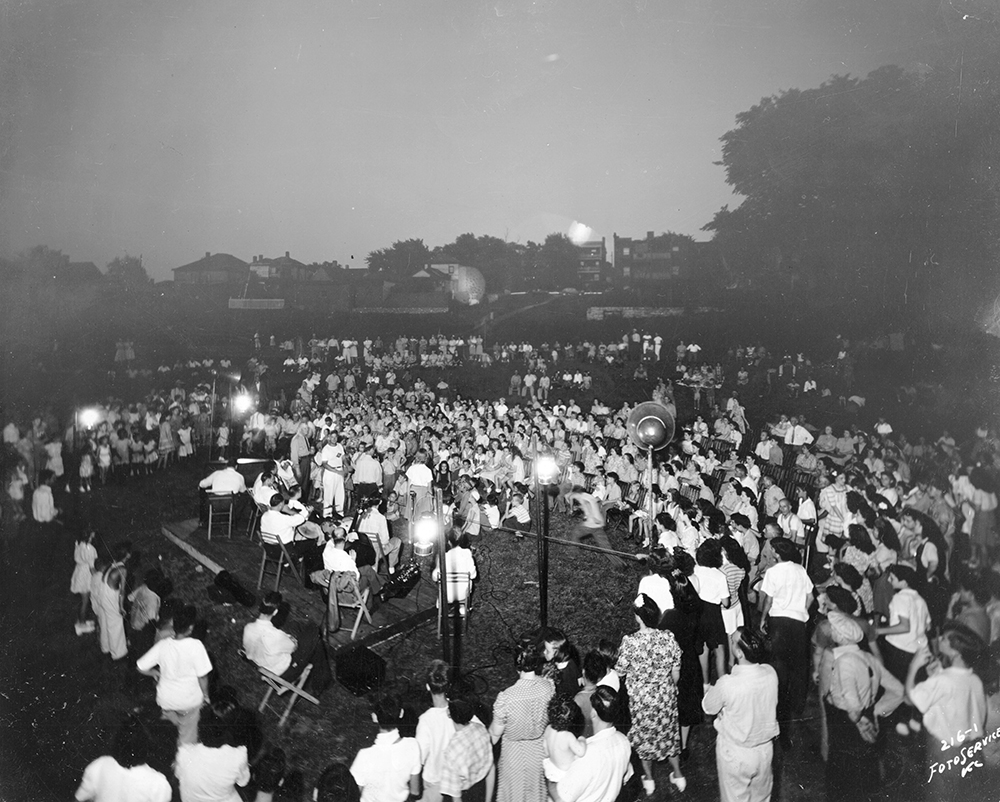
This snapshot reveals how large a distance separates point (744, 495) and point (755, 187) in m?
24.5

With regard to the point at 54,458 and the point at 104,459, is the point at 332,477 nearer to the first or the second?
Result: the point at 54,458

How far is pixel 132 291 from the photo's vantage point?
2073cm

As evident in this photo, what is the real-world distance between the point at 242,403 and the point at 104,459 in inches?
312

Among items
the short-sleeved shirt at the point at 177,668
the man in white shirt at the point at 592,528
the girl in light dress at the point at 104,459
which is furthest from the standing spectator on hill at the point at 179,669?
the girl in light dress at the point at 104,459

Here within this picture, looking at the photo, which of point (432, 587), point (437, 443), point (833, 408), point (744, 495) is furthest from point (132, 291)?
point (833, 408)

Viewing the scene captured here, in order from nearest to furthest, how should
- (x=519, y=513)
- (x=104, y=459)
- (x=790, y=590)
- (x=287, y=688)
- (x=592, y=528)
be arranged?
(x=790, y=590) < (x=287, y=688) < (x=592, y=528) < (x=519, y=513) < (x=104, y=459)

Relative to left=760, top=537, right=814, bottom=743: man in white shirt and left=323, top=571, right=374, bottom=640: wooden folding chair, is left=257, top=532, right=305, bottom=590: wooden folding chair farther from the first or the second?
left=760, top=537, right=814, bottom=743: man in white shirt

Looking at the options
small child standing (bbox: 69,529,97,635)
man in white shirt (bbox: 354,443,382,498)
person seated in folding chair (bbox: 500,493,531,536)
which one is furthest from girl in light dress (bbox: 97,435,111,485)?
person seated in folding chair (bbox: 500,493,531,536)

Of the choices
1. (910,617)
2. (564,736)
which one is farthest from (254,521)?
(910,617)

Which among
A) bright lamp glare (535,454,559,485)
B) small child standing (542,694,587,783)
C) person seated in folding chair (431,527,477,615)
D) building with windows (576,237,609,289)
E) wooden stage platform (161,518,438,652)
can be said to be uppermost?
building with windows (576,237,609,289)

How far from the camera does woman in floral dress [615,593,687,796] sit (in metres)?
4.27

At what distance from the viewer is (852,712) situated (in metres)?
4.10

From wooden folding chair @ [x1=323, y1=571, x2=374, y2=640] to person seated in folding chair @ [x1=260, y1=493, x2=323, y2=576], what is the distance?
0.92 m

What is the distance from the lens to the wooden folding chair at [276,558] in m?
7.66
